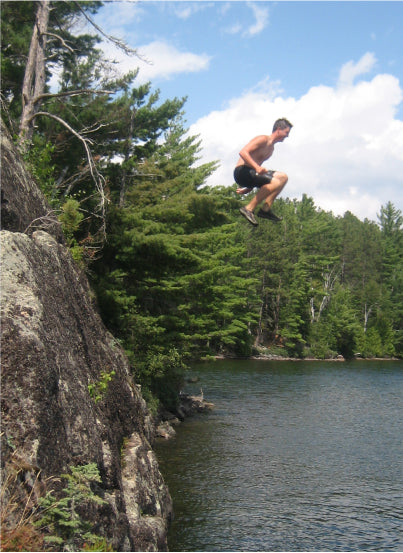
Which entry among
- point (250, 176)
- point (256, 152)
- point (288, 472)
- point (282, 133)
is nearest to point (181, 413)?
point (288, 472)

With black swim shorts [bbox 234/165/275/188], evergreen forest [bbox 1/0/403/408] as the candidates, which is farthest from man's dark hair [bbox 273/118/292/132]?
evergreen forest [bbox 1/0/403/408]

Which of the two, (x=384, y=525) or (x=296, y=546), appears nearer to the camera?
(x=296, y=546)

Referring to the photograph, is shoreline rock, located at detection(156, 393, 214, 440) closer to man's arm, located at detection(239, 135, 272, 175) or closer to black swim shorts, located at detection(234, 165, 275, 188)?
black swim shorts, located at detection(234, 165, 275, 188)

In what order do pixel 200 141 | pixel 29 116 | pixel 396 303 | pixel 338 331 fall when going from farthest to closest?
pixel 396 303
pixel 338 331
pixel 200 141
pixel 29 116

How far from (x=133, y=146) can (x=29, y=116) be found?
1038 cm

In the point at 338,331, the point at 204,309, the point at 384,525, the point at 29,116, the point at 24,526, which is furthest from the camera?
the point at 338,331

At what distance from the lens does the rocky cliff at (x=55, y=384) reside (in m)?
5.84

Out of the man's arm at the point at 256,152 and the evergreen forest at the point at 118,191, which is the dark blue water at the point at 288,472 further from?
the man's arm at the point at 256,152

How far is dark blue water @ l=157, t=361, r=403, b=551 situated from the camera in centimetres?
1400

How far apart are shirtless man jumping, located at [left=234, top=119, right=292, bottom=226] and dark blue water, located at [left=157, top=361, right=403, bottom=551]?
1022cm

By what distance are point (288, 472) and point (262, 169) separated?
1590 cm

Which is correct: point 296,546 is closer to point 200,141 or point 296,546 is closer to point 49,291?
point 49,291

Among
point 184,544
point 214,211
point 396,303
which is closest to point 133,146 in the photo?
point 214,211

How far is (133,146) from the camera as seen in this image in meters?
26.2
